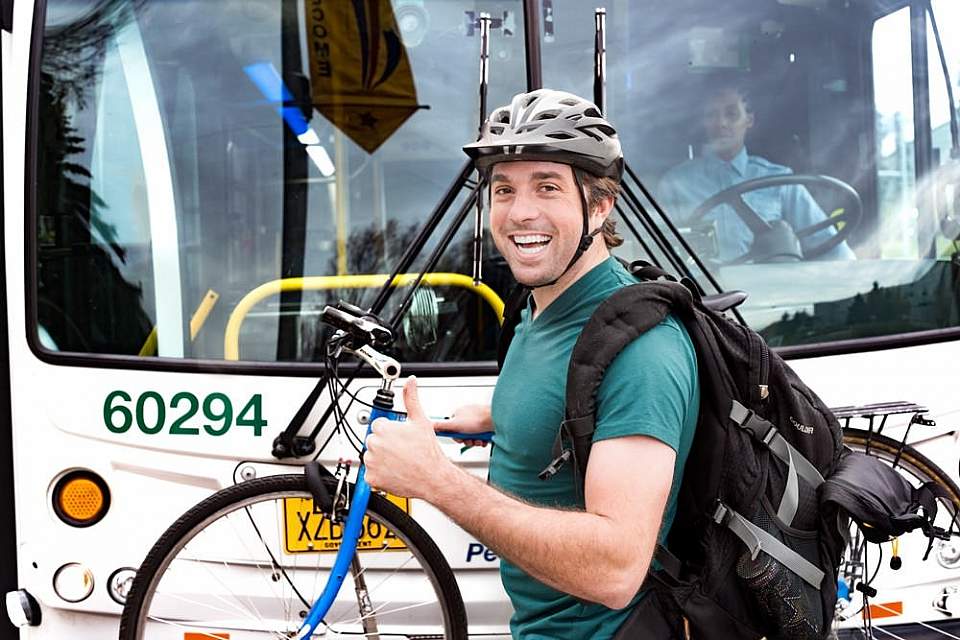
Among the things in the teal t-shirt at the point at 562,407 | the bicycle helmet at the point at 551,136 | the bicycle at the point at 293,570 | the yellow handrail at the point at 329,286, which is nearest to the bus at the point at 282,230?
the yellow handrail at the point at 329,286

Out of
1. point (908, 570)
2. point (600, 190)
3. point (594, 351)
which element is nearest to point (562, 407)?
point (594, 351)

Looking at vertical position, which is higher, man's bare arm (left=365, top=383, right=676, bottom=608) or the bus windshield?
the bus windshield

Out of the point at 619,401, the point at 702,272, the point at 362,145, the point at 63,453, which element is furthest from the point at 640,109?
the point at 63,453

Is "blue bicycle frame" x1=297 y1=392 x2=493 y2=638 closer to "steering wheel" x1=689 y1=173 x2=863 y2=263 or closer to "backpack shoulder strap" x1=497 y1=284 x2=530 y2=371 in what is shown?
"backpack shoulder strap" x1=497 y1=284 x2=530 y2=371

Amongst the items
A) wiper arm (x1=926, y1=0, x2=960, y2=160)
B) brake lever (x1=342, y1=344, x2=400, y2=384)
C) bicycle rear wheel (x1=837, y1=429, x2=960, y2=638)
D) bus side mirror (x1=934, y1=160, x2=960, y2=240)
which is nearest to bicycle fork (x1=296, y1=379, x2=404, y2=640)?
brake lever (x1=342, y1=344, x2=400, y2=384)

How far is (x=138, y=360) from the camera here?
3166 millimetres

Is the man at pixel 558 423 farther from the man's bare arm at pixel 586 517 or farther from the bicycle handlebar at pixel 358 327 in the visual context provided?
the bicycle handlebar at pixel 358 327

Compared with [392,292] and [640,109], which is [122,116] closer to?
[392,292]

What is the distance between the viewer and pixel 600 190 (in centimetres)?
201

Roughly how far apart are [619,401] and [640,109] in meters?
1.72

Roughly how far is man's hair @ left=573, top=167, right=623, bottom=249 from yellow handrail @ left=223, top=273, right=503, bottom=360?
1.11 m

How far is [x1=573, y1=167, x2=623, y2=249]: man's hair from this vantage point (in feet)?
6.54

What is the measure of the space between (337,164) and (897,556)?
1.97 m

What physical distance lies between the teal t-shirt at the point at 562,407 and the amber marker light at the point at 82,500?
158 cm
